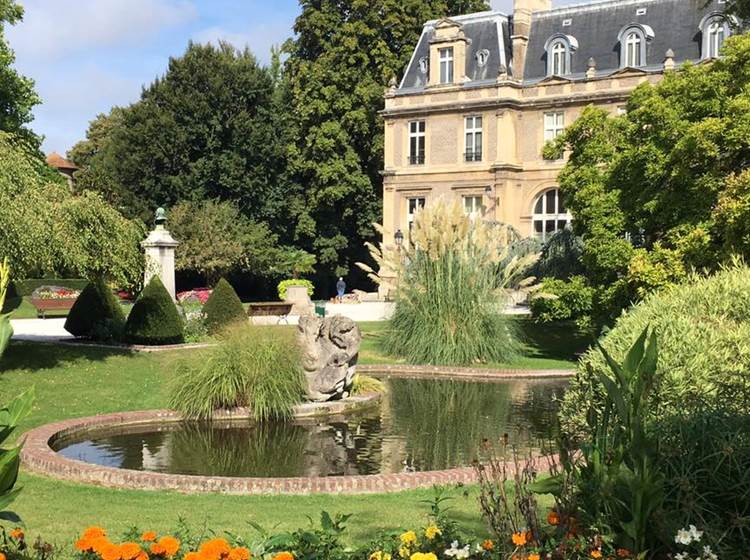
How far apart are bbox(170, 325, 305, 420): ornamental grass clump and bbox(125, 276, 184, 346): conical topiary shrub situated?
23.6ft

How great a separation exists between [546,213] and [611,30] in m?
8.80

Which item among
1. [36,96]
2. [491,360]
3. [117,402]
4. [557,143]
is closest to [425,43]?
[36,96]

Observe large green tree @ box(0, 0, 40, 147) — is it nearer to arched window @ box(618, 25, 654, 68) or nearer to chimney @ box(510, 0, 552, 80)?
chimney @ box(510, 0, 552, 80)

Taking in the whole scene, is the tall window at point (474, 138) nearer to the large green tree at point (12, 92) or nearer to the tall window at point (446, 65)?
the tall window at point (446, 65)

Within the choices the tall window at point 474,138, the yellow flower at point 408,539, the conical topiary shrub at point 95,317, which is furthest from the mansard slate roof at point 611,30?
the yellow flower at point 408,539

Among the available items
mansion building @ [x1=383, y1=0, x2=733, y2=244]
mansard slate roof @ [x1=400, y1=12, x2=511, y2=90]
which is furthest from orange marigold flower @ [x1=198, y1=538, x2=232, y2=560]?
mansard slate roof @ [x1=400, y1=12, x2=511, y2=90]

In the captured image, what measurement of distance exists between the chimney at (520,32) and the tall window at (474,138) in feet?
9.31

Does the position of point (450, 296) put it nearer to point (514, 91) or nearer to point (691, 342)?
point (691, 342)

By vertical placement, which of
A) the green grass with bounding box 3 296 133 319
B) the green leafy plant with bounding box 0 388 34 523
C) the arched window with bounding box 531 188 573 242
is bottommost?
the green grass with bounding box 3 296 133 319

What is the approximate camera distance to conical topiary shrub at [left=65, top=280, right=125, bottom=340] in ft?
65.3

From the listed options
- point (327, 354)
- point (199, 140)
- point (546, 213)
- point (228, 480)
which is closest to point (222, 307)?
point (327, 354)

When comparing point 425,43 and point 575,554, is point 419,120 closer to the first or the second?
point 425,43

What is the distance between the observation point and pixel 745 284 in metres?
9.14

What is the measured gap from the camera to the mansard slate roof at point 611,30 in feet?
126
